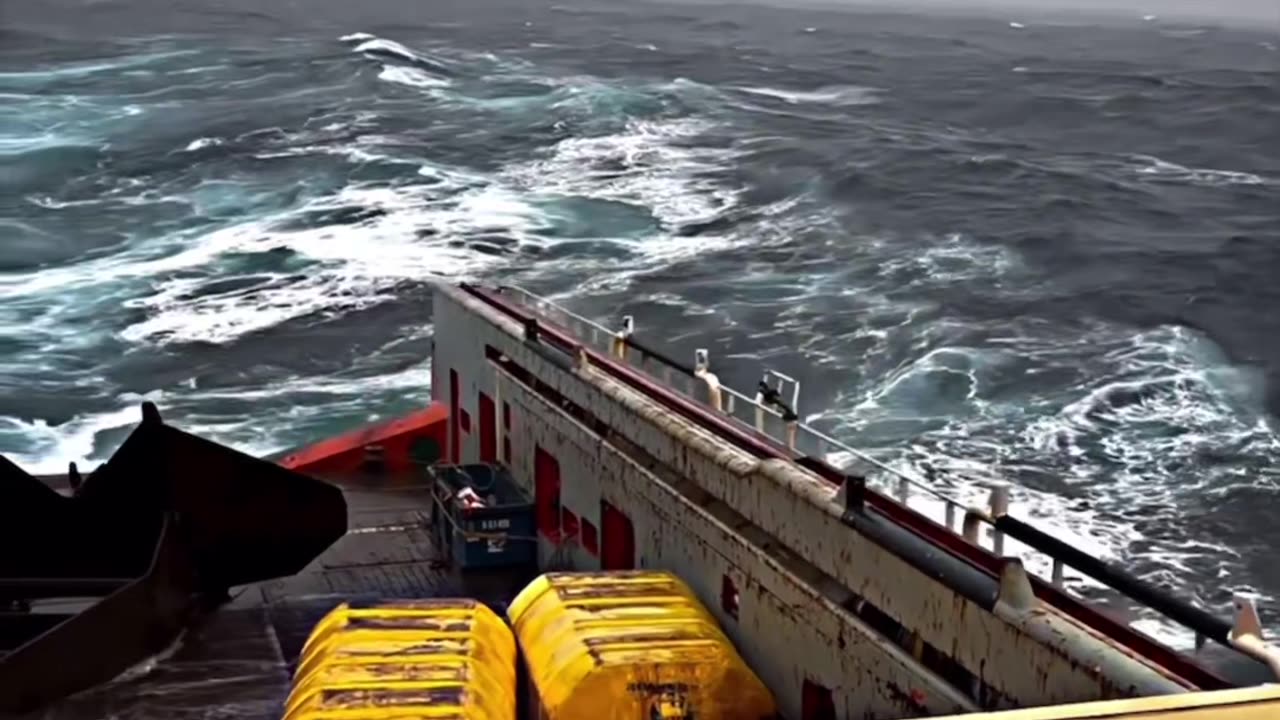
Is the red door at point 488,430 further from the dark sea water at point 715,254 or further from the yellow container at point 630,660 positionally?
the dark sea water at point 715,254

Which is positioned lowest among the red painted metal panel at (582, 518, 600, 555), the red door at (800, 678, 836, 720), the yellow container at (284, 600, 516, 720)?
the red painted metal panel at (582, 518, 600, 555)

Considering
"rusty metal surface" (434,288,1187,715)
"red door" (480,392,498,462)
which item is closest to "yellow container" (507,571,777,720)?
"rusty metal surface" (434,288,1187,715)

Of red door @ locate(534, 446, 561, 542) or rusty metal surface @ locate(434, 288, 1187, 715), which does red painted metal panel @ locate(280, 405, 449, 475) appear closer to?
rusty metal surface @ locate(434, 288, 1187, 715)

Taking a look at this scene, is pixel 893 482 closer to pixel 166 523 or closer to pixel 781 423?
pixel 781 423

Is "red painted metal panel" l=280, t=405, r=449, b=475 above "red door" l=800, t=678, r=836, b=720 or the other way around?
the other way around

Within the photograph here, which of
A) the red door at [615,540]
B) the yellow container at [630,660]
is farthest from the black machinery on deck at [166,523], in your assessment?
the yellow container at [630,660]

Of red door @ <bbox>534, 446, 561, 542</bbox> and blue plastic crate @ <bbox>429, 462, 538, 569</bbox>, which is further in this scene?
blue plastic crate @ <bbox>429, 462, 538, 569</bbox>
